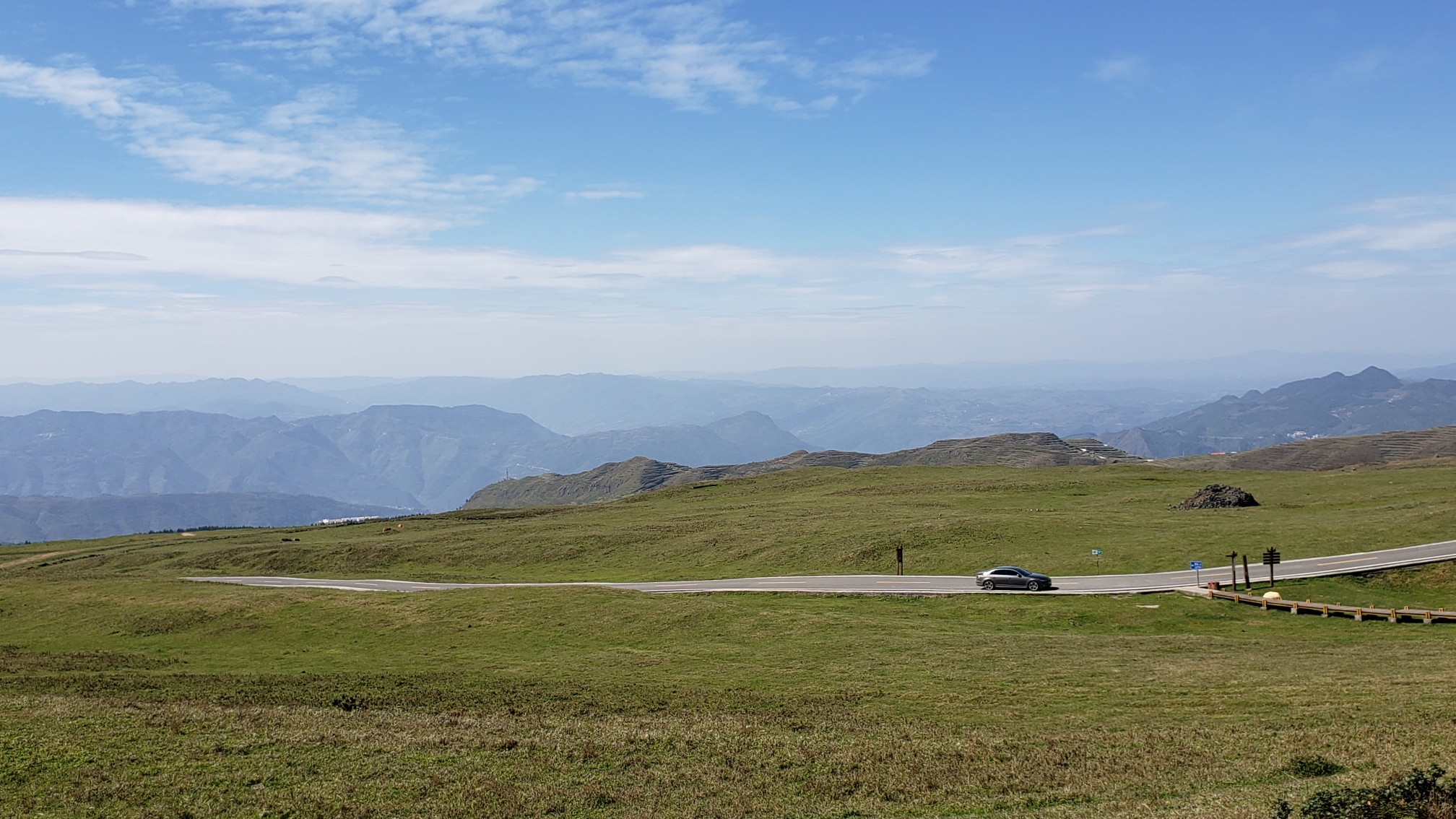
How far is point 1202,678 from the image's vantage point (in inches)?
1129

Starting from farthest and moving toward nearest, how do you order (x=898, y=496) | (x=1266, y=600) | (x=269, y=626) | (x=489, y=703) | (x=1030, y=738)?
(x=898, y=496), (x=269, y=626), (x=1266, y=600), (x=489, y=703), (x=1030, y=738)

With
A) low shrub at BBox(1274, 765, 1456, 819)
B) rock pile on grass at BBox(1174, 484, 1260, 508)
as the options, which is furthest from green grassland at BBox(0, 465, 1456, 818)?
rock pile on grass at BBox(1174, 484, 1260, 508)

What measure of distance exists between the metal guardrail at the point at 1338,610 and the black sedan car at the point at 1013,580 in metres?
9.38

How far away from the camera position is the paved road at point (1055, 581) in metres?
51.4

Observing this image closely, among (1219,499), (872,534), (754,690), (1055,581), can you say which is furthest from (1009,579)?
(1219,499)

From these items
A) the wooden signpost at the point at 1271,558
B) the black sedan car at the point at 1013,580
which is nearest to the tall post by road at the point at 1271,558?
the wooden signpost at the point at 1271,558

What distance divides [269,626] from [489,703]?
91.5ft

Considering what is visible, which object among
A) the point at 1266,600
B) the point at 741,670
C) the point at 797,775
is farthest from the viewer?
the point at 1266,600

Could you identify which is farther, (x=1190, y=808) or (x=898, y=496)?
(x=898, y=496)

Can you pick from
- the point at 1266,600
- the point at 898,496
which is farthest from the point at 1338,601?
the point at 898,496

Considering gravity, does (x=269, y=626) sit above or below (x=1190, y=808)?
below

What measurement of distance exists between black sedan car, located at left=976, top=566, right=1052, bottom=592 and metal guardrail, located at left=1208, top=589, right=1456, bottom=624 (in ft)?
30.8

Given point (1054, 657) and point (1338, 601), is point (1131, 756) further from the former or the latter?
point (1338, 601)

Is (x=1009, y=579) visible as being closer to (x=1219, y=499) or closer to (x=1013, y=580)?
(x=1013, y=580)
